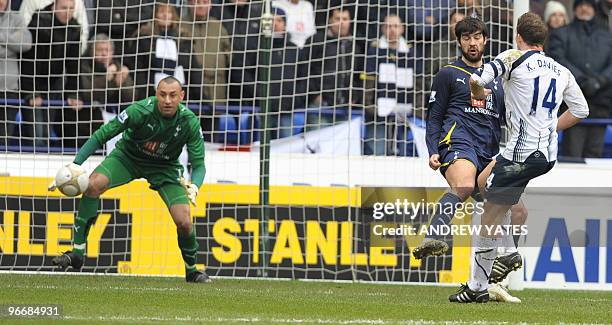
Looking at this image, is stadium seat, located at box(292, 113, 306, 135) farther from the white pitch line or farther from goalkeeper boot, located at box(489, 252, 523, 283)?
the white pitch line

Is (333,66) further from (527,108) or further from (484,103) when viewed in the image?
(527,108)

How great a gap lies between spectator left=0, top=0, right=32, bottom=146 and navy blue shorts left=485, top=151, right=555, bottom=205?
6.79 m

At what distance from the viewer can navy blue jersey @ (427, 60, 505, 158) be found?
979 centimetres

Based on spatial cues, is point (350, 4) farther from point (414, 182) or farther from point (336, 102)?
point (414, 182)

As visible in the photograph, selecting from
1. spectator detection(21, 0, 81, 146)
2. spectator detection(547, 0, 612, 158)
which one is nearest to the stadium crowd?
spectator detection(21, 0, 81, 146)

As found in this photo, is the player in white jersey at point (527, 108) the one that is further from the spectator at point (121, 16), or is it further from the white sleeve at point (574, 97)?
the spectator at point (121, 16)

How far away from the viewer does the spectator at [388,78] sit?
14.0 m

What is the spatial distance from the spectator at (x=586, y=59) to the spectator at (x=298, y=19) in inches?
126

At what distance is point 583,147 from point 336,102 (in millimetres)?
3424

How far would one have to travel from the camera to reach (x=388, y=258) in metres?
13.1

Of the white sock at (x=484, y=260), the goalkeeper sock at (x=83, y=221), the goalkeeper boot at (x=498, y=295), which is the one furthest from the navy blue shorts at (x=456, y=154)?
the goalkeeper sock at (x=83, y=221)

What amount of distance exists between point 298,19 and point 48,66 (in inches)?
120

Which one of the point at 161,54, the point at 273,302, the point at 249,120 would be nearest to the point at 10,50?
the point at 161,54

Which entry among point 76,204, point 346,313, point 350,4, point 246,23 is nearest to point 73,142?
point 76,204
